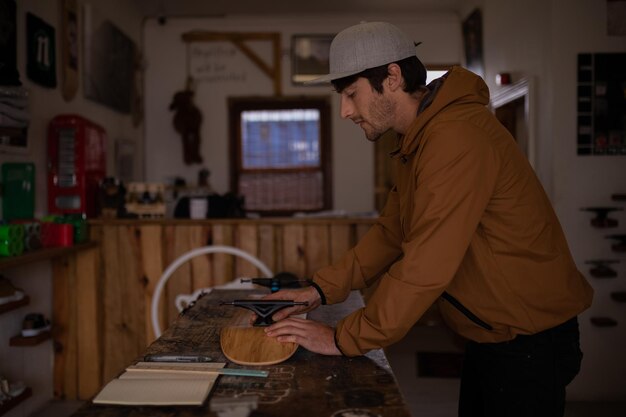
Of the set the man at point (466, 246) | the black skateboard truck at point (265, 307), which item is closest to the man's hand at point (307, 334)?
the man at point (466, 246)

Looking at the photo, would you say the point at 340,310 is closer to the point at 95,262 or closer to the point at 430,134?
the point at 430,134

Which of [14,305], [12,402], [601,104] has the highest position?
[601,104]

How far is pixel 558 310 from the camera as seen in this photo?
4.86 feet

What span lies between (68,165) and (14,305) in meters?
1.08

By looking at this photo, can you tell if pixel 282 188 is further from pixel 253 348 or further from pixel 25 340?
pixel 253 348

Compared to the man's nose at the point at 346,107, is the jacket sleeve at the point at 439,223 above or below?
below

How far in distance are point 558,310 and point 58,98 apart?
11.8ft

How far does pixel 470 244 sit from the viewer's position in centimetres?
144

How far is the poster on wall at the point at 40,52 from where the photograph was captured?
3488 mm

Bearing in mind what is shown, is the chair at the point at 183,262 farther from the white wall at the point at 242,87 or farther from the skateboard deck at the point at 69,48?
the white wall at the point at 242,87

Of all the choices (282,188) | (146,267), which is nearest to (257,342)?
(146,267)

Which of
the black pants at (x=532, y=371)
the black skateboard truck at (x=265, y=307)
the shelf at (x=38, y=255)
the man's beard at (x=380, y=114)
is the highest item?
the man's beard at (x=380, y=114)

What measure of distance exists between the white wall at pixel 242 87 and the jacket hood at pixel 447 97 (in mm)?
4835

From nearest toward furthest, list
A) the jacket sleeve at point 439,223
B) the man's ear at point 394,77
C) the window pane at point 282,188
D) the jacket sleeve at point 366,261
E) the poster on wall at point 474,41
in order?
the jacket sleeve at point 439,223 < the man's ear at point 394,77 < the jacket sleeve at point 366,261 < the poster on wall at point 474,41 < the window pane at point 282,188
